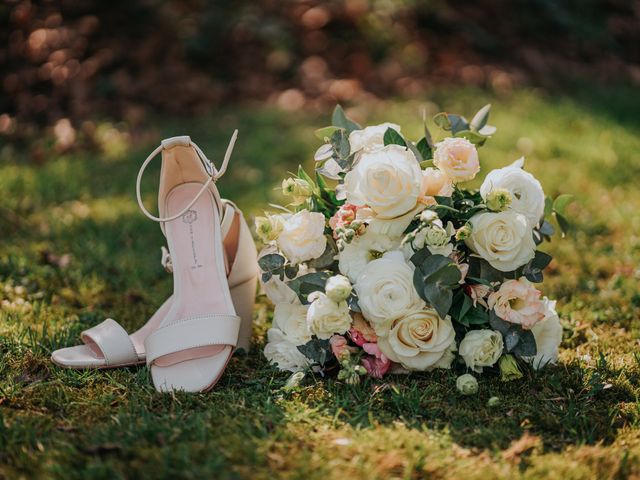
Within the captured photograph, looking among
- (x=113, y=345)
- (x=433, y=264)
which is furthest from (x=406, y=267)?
(x=113, y=345)

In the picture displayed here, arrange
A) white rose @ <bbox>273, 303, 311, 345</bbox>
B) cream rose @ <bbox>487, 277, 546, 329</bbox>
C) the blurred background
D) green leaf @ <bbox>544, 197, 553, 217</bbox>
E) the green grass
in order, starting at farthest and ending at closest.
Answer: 1. the blurred background
2. green leaf @ <bbox>544, 197, 553, 217</bbox>
3. white rose @ <bbox>273, 303, 311, 345</bbox>
4. cream rose @ <bbox>487, 277, 546, 329</bbox>
5. the green grass

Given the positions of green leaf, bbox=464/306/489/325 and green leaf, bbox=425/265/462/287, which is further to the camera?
green leaf, bbox=464/306/489/325

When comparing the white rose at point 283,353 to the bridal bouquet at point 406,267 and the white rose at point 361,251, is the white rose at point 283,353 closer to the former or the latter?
the bridal bouquet at point 406,267

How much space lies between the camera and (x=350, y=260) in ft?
7.04

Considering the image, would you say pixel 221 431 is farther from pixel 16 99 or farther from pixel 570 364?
pixel 16 99

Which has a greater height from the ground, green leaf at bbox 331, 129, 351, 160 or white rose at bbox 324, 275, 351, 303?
green leaf at bbox 331, 129, 351, 160

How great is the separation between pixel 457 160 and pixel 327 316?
0.65 meters

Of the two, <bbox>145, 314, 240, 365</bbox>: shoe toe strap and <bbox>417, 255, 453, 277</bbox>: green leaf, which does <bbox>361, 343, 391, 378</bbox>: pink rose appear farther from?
<bbox>145, 314, 240, 365</bbox>: shoe toe strap

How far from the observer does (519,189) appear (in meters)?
2.17

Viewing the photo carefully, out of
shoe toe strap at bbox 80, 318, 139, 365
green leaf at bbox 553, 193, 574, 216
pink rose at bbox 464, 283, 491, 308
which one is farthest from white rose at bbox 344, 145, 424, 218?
shoe toe strap at bbox 80, 318, 139, 365

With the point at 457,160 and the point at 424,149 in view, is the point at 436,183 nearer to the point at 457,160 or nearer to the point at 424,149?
the point at 457,160

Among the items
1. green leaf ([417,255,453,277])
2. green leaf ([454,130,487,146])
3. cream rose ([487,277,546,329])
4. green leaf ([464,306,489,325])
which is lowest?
green leaf ([464,306,489,325])

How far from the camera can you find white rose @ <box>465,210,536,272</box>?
2041 mm

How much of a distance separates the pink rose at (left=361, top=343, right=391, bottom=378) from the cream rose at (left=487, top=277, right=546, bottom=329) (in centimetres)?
39
